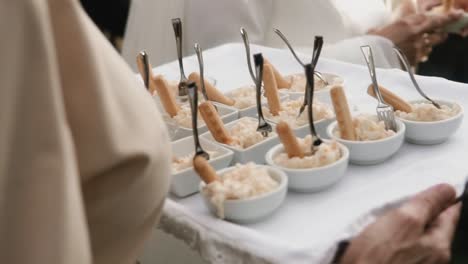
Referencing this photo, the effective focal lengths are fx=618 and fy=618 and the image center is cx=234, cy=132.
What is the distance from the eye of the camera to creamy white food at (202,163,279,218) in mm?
635

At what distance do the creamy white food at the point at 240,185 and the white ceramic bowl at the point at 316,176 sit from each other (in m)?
0.02

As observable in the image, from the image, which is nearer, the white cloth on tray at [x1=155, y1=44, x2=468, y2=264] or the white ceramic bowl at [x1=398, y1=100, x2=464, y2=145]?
the white cloth on tray at [x1=155, y1=44, x2=468, y2=264]

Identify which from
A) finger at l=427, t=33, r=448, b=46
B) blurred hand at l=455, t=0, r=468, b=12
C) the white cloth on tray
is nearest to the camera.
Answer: the white cloth on tray

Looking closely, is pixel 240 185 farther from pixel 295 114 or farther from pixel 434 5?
pixel 434 5

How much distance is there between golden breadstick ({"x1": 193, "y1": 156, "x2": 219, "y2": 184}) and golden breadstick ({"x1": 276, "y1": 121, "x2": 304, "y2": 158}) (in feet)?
0.31

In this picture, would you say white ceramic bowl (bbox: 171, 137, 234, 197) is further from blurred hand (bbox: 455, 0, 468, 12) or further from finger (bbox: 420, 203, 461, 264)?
blurred hand (bbox: 455, 0, 468, 12)

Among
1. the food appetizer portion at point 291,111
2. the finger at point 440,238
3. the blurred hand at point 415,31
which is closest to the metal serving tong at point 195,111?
the food appetizer portion at point 291,111

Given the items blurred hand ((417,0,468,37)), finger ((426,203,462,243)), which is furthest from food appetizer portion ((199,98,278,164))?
blurred hand ((417,0,468,37))

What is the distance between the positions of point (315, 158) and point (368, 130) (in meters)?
0.11

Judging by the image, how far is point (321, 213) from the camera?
64cm

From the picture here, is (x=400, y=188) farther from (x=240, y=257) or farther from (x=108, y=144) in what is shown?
(x=108, y=144)

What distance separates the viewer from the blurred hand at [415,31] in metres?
1.64

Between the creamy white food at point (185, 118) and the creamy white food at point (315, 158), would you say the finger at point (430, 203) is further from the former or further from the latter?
the creamy white food at point (185, 118)

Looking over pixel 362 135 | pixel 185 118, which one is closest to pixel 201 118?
pixel 185 118
